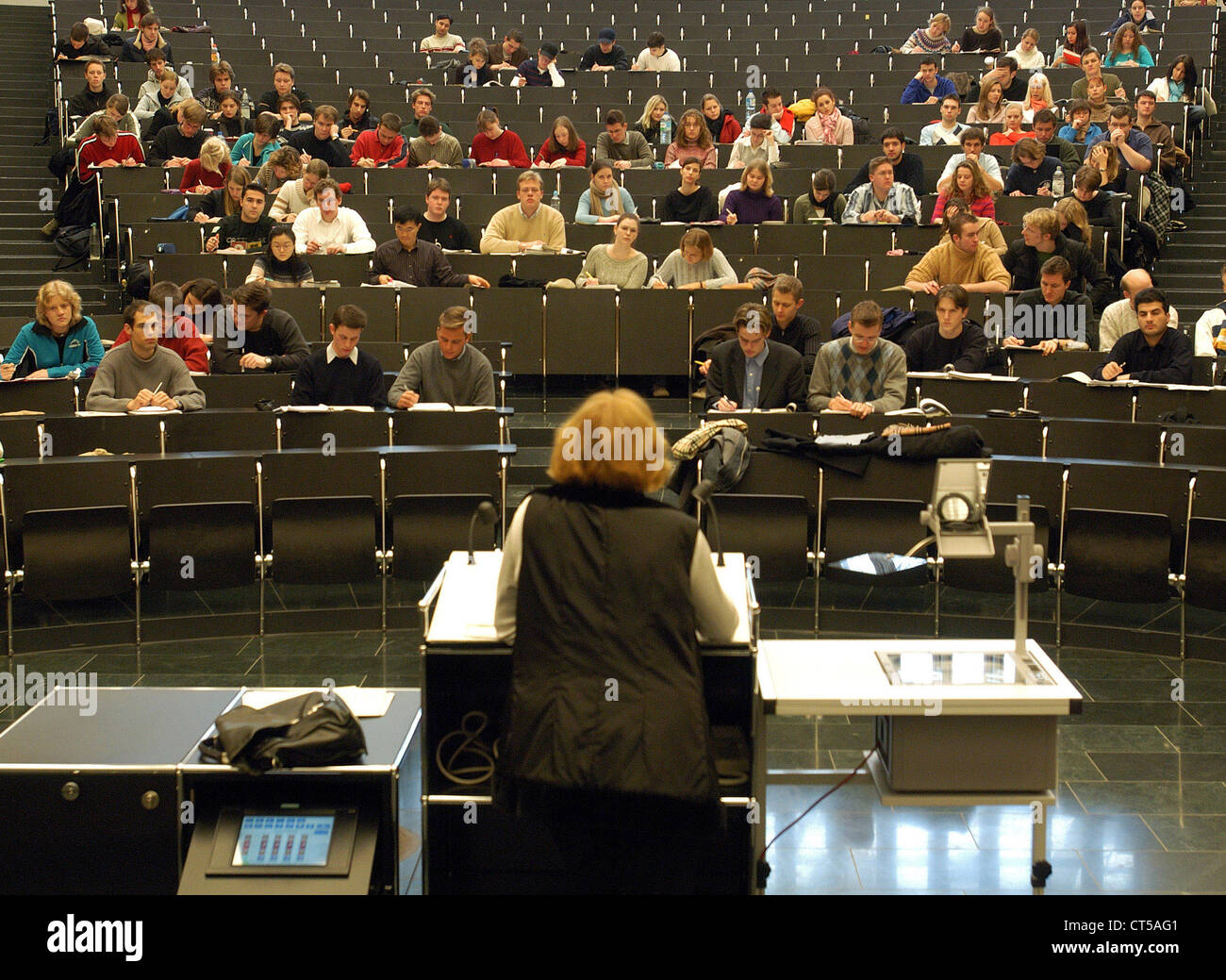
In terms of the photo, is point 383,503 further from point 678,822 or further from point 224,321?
point 678,822

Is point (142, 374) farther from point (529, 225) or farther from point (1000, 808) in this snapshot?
point (1000, 808)

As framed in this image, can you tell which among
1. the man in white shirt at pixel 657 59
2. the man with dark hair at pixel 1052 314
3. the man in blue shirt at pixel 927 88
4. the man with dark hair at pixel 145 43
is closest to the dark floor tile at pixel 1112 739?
the man with dark hair at pixel 1052 314

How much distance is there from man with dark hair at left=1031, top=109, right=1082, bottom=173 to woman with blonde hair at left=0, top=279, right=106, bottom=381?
7293 millimetres

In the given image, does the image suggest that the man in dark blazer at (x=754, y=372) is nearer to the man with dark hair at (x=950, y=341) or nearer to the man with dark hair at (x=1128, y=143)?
the man with dark hair at (x=950, y=341)

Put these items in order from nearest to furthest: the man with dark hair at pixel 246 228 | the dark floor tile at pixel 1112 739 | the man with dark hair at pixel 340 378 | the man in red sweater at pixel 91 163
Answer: the dark floor tile at pixel 1112 739 → the man with dark hair at pixel 340 378 → the man with dark hair at pixel 246 228 → the man in red sweater at pixel 91 163

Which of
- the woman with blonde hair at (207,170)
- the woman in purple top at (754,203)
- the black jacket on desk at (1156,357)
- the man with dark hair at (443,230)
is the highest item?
the woman with blonde hair at (207,170)

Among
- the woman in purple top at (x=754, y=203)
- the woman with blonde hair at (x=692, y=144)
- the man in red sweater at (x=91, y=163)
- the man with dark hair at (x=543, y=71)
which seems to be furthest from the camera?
the man with dark hair at (x=543, y=71)

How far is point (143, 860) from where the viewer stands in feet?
10.9

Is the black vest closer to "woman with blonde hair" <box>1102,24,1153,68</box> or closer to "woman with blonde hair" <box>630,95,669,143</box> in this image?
"woman with blonde hair" <box>630,95,669,143</box>

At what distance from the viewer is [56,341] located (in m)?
7.01

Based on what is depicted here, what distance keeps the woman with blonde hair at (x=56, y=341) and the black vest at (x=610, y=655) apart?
477 cm

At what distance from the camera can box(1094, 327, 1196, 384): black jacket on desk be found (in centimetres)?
687

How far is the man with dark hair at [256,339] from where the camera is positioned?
7.17 metres
